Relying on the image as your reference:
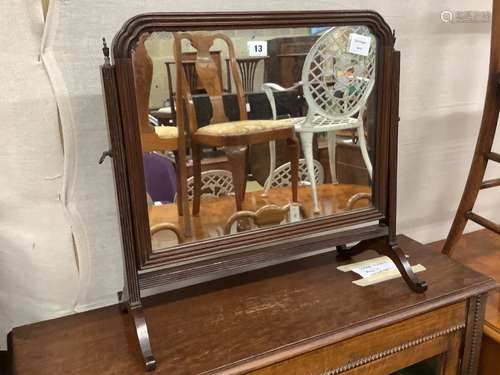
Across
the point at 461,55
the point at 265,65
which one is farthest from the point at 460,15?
the point at 265,65

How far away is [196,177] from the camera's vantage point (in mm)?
856

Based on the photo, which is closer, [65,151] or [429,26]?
[65,151]

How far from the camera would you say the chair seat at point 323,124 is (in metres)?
0.91

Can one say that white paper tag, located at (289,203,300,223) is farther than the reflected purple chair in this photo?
Yes

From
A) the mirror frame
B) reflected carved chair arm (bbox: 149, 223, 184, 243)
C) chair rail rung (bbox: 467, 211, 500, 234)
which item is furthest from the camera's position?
chair rail rung (bbox: 467, 211, 500, 234)

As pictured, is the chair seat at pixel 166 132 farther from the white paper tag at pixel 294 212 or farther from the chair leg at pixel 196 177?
the white paper tag at pixel 294 212

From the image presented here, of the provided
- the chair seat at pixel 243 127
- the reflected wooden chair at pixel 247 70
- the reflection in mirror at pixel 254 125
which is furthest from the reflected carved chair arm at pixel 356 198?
the reflected wooden chair at pixel 247 70

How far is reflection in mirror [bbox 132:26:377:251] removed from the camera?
80cm

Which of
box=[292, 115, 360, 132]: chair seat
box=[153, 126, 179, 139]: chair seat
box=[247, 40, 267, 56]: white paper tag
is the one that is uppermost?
box=[247, 40, 267, 56]: white paper tag

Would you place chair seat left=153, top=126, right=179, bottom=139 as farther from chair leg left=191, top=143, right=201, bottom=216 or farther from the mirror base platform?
the mirror base platform

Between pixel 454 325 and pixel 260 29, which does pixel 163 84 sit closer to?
pixel 260 29

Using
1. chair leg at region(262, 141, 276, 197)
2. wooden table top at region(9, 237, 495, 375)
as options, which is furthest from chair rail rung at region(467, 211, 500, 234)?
chair leg at region(262, 141, 276, 197)

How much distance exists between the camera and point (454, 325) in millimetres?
971

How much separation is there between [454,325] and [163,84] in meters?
0.76
